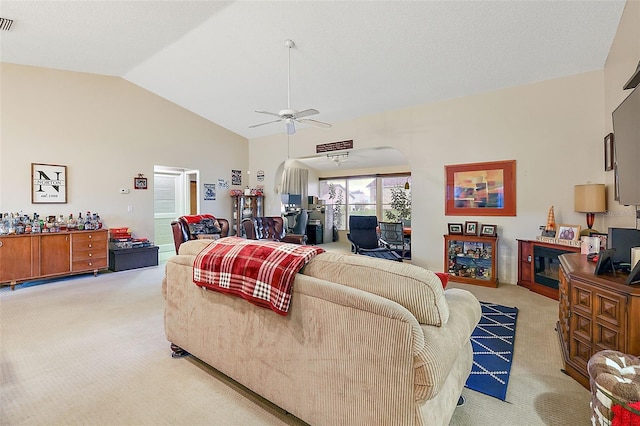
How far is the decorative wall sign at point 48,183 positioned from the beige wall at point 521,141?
206 inches

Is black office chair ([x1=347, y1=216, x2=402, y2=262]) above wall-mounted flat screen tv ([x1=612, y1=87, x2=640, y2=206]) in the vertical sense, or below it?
below

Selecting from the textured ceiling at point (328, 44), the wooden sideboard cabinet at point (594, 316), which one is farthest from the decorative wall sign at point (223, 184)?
the wooden sideboard cabinet at point (594, 316)

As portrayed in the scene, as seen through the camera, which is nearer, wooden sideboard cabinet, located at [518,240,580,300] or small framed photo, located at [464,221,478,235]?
wooden sideboard cabinet, located at [518,240,580,300]

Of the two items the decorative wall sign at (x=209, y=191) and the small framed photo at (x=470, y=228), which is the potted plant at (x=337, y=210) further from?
the small framed photo at (x=470, y=228)

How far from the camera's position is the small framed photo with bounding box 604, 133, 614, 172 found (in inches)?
137

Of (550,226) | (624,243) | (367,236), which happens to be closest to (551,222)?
(550,226)

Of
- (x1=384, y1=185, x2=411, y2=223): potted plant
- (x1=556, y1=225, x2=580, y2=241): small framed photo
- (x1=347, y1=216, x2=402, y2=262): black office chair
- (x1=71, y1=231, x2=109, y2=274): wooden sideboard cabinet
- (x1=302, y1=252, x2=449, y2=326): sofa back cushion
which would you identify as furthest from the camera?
(x1=384, y1=185, x2=411, y2=223): potted plant

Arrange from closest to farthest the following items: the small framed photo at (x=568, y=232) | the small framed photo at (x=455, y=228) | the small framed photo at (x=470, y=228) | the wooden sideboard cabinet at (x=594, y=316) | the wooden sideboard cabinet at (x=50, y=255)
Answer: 1. the wooden sideboard cabinet at (x=594, y=316)
2. the small framed photo at (x=568, y=232)
3. the wooden sideboard cabinet at (x=50, y=255)
4. the small framed photo at (x=470, y=228)
5. the small framed photo at (x=455, y=228)

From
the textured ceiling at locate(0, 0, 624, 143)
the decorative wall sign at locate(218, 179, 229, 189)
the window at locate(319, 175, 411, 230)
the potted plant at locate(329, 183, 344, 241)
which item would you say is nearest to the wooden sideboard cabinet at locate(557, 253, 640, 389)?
the textured ceiling at locate(0, 0, 624, 143)

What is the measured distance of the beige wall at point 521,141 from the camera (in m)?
3.85

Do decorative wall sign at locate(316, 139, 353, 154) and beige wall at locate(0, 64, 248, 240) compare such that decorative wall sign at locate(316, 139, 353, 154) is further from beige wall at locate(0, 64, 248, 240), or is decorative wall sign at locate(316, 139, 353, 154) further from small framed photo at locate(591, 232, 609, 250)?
small framed photo at locate(591, 232, 609, 250)

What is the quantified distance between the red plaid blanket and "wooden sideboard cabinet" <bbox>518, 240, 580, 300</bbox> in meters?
3.64

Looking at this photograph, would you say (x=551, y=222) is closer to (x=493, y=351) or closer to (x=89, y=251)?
(x=493, y=351)

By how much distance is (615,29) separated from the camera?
3.23 metres
